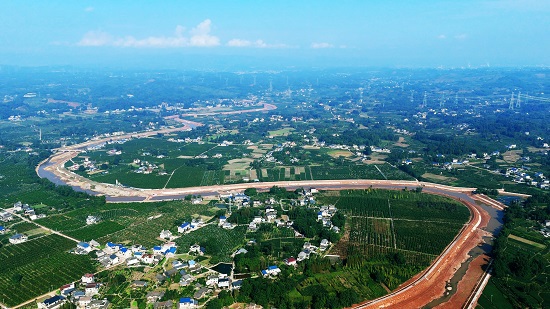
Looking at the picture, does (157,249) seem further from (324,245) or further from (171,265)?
(324,245)

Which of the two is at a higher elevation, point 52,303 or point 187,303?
point 187,303

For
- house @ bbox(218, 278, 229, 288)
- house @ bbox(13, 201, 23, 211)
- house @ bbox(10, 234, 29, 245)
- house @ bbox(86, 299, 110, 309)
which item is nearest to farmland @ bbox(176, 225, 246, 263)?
house @ bbox(218, 278, 229, 288)

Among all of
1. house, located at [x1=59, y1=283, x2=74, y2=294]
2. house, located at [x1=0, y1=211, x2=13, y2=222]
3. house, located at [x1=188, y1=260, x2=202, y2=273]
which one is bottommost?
house, located at [x1=0, y1=211, x2=13, y2=222]

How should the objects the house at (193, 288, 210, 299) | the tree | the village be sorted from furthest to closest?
1. the tree
2. the house at (193, 288, 210, 299)
3. the village

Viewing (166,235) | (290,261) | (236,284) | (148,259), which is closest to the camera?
(236,284)

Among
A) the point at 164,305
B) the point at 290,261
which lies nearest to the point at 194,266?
the point at 164,305

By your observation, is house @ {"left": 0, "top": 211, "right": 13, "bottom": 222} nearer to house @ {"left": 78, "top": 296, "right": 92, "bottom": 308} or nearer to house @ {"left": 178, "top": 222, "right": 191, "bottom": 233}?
house @ {"left": 178, "top": 222, "right": 191, "bottom": 233}
